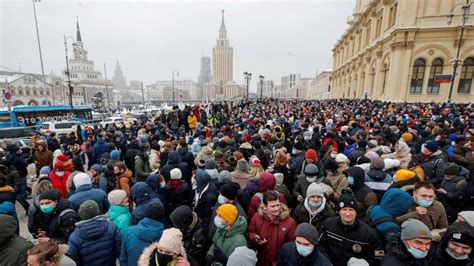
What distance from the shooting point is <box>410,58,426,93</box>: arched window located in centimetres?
2562

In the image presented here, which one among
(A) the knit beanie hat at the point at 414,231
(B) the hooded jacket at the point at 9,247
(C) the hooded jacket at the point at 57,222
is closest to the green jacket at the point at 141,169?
(C) the hooded jacket at the point at 57,222

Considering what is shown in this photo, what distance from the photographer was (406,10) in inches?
974

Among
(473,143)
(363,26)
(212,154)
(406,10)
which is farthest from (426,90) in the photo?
(212,154)

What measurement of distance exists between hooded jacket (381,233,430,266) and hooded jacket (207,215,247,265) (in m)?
1.38

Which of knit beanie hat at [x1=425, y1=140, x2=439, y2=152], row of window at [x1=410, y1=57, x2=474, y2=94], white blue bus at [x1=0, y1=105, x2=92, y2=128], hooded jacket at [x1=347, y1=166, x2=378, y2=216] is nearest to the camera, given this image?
hooded jacket at [x1=347, y1=166, x2=378, y2=216]

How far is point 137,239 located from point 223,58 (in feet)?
417

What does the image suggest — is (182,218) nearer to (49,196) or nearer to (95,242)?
(95,242)

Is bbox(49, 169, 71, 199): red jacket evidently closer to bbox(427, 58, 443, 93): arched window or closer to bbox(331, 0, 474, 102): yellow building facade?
bbox(331, 0, 474, 102): yellow building facade

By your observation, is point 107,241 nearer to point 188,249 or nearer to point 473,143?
point 188,249

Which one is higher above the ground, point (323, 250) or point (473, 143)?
point (473, 143)

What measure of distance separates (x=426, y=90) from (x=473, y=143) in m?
26.1

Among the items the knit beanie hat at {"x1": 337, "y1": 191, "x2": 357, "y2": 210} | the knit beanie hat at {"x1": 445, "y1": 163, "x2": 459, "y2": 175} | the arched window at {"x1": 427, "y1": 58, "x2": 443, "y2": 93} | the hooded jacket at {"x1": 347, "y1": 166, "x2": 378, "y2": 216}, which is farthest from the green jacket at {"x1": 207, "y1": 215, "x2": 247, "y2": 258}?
the arched window at {"x1": 427, "y1": 58, "x2": 443, "y2": 93}

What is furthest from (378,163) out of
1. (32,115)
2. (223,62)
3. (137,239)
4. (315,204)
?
(223,62)

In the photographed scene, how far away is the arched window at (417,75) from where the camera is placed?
84.1 feet
